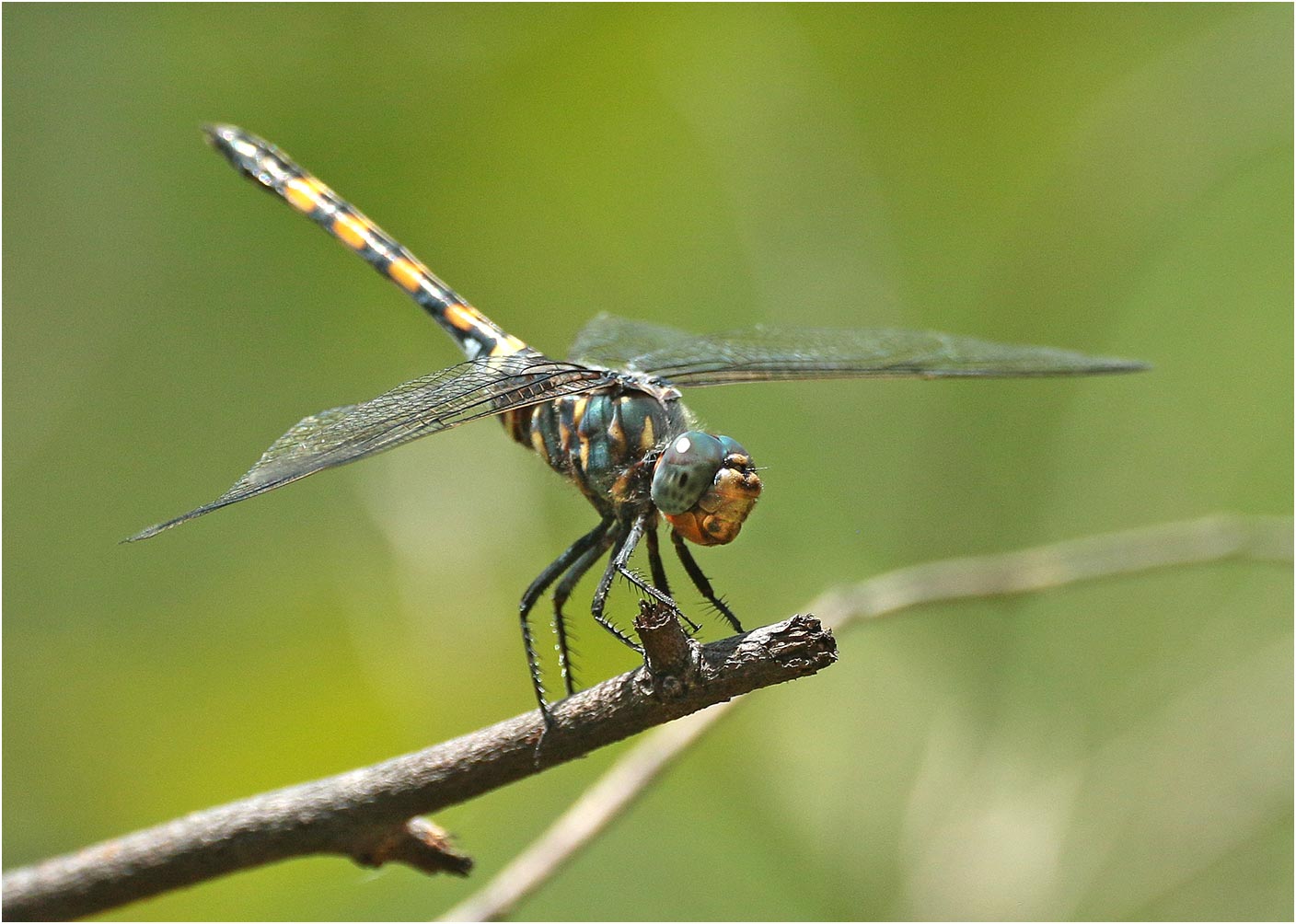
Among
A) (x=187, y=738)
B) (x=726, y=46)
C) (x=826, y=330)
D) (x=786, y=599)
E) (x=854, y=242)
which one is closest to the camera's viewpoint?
(x=826, y=330)

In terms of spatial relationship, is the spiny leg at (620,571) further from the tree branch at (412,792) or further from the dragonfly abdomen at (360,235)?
the dragonfly abdomen at (360,235)

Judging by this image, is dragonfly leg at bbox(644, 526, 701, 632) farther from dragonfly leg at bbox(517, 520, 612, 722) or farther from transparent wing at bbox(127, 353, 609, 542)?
transparent wing at bbox(127, 353, 609, 542)

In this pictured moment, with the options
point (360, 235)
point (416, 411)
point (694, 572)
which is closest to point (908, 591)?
point (694, 572)

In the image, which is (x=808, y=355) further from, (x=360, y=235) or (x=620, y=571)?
(x=360, y=235)

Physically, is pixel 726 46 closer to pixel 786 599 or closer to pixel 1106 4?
pixel 1106 4

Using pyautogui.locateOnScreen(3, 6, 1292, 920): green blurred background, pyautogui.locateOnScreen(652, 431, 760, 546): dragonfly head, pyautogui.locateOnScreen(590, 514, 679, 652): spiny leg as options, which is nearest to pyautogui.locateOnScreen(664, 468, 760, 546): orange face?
pyautogui.locateOnScreen(652, 431, 760, 546): dragonfly head

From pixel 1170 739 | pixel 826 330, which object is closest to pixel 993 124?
pixel 826 330

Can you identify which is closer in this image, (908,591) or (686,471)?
(686,471)

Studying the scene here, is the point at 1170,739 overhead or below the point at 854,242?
below
